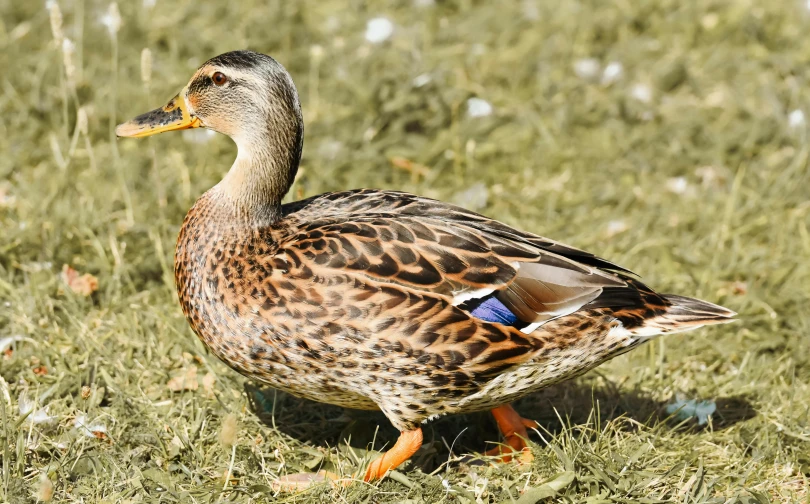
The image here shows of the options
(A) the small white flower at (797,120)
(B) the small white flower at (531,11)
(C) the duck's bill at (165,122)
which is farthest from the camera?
(B) the small white flower at (531,11)

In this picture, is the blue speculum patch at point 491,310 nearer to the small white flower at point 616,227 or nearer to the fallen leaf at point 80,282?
the fallen leaf at point 80,282

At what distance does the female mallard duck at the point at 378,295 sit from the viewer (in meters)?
3.62

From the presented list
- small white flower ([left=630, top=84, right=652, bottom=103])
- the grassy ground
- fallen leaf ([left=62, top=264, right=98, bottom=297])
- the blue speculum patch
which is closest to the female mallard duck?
the blue speculum patch

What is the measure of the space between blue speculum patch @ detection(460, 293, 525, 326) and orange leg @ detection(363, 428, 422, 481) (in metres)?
0.53

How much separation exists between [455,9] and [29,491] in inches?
206

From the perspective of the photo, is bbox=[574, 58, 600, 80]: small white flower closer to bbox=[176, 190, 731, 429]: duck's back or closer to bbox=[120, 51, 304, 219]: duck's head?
bbox=[176, 190, 731, 429]: duck's back

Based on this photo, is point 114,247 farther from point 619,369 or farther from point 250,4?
point 250,4

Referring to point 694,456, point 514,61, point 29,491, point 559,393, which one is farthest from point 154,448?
point 514,61

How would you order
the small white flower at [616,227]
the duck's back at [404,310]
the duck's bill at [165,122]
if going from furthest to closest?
the small white flower at [616,227] < the duck's bill at [165,122] < the duck's back at [404,310]

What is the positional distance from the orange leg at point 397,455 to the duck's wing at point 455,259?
0.58 metres

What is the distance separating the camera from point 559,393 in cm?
462

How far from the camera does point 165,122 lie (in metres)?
4.16

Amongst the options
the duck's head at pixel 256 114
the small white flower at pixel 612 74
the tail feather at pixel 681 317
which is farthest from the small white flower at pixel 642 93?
the duck's head at pixel 256 114

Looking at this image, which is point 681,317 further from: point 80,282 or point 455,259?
point 80,282
